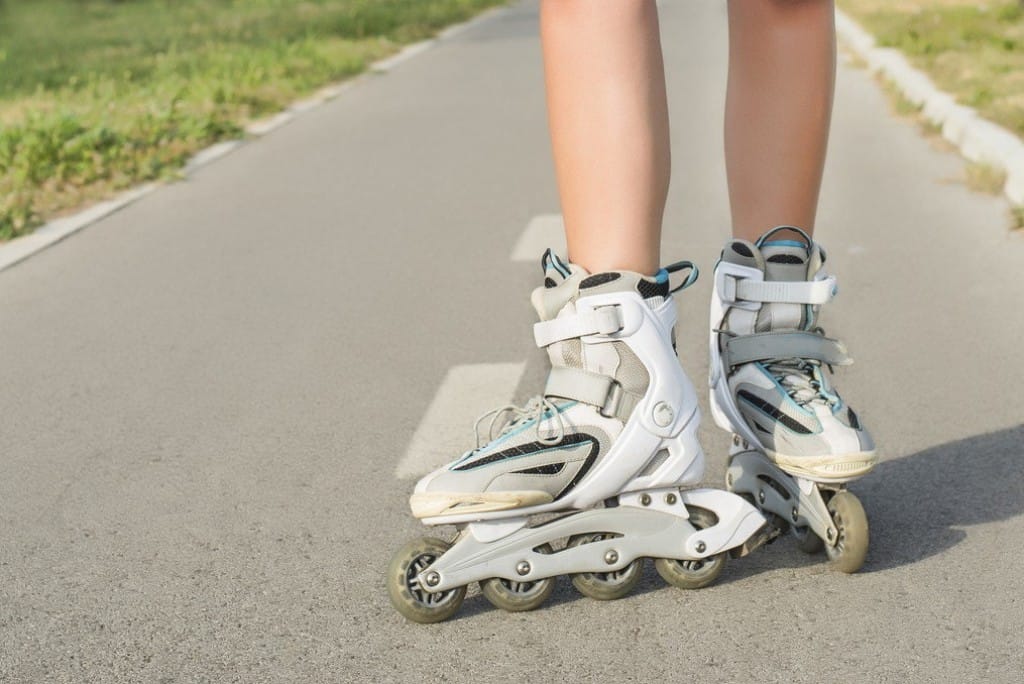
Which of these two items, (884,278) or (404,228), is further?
(404,228)

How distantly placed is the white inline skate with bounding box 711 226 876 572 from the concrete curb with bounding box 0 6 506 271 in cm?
362

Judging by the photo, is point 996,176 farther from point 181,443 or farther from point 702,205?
point 181,443

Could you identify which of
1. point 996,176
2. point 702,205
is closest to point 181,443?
point 702,205

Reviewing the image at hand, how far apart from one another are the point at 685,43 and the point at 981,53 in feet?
12.1

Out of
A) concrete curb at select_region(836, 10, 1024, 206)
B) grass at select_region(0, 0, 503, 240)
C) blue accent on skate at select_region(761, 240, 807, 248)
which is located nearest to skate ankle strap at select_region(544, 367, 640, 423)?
blue accent on skate at select_region(761, 240, 807, 248)


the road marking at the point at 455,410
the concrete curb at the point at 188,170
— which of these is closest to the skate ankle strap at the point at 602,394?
the road marking at the point at 455,410

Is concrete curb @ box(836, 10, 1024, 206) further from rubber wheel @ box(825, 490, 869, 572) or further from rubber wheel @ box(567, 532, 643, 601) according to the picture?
rubber wheel @ box(567, 532, 643, 601)

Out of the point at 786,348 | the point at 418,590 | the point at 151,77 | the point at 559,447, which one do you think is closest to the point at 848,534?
the point at 786,348

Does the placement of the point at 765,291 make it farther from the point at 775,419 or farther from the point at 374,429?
the point at 374,429

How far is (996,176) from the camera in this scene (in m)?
6.43

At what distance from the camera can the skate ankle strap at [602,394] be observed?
2.54m

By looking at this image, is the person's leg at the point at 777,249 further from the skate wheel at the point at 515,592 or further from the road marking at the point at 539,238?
the road marking at the point at 539,238

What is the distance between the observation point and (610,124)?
2.56m

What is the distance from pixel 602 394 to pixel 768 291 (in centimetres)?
41
